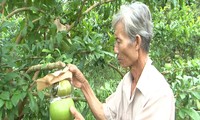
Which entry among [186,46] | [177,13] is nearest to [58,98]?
[177,13]

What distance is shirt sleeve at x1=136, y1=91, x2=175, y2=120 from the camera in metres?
1.73

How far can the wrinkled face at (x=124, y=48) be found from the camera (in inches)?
71.5

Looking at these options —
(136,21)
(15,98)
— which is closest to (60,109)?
(15,98)

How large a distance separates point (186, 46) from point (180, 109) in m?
2.39

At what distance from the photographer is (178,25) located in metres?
3.51

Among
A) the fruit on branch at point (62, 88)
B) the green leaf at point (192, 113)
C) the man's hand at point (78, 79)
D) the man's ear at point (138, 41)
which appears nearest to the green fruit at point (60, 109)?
the fruit on branch at point (62, 88)

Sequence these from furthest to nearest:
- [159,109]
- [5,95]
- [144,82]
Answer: [5,95] → [144,82] → [159,109]

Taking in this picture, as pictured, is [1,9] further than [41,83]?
Yes

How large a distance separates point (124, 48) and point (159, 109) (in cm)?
33

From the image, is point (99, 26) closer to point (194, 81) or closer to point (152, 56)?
point (152, 56)

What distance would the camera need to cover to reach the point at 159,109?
1.73 metres

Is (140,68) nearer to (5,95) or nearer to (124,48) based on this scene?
(124,48)

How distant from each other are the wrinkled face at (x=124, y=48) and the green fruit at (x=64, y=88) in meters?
0.29

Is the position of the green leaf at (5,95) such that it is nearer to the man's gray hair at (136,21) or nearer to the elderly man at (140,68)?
the elderly man at (140,68)
